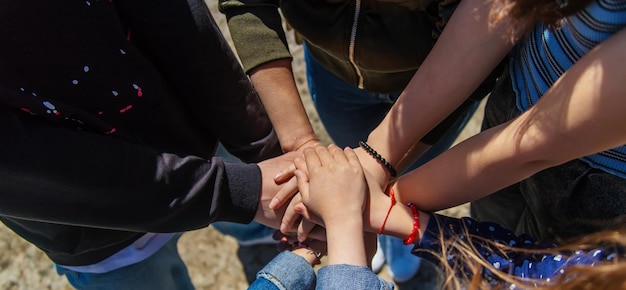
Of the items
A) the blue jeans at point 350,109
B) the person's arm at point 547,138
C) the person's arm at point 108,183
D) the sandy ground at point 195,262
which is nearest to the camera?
the person's arm at point 547,138

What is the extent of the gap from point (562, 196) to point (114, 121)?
700 mm

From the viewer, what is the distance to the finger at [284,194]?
0.92m

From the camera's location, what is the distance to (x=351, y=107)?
1.19 metres

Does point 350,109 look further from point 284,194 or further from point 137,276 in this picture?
point 137,276

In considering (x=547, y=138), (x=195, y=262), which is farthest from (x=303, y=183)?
(x=195, y=262)

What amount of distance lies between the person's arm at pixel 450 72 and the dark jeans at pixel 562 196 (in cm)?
10

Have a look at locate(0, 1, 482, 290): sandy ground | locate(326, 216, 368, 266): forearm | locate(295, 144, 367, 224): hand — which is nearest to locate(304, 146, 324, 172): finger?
locate(295, 144, 367, 224): hand

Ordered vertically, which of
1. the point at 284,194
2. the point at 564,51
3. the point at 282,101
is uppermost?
the point at 564,51

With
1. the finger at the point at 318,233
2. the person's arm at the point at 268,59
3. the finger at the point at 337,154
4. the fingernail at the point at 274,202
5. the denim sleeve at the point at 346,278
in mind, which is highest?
the person's arm at the point at 268,59

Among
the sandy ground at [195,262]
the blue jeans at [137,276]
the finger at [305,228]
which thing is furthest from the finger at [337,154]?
the sandy ground at [195,262]

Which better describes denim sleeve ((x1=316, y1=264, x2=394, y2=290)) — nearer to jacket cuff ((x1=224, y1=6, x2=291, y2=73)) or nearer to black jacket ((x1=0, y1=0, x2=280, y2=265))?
black jacket ((x1=0, y1=0, x2=280, y2=265))

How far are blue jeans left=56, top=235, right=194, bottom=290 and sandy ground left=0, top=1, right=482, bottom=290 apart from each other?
1.44 ft

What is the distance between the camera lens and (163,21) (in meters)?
0.87

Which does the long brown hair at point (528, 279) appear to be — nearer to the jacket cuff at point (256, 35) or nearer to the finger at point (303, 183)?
the finger at point (303, 183)
